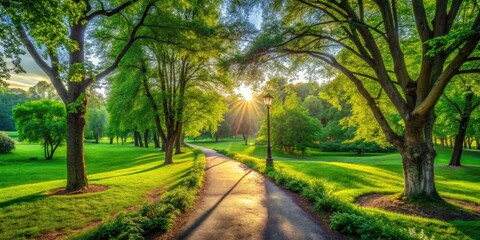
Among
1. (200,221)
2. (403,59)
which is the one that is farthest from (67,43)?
(403,59)

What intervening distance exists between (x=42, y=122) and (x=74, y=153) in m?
25.2

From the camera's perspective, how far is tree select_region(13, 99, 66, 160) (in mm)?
26844

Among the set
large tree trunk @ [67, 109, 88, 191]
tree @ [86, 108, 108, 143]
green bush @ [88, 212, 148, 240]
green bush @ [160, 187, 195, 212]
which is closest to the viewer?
green bush @ [88, 212, 148, 240]

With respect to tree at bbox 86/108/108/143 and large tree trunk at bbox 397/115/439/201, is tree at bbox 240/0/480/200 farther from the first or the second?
tree at bbox 86/108/108/143

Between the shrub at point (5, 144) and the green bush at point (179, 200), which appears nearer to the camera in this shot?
the green bush at point (179, 200)

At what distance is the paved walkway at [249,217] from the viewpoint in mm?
5012

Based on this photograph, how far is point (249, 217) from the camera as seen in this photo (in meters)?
6.05

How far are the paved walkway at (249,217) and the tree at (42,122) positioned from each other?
2768 cm

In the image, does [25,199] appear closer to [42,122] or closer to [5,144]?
[42,122]

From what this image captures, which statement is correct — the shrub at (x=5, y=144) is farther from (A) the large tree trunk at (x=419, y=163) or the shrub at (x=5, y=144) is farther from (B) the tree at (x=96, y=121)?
(A) the large tree trunk at (x=419, y=163)

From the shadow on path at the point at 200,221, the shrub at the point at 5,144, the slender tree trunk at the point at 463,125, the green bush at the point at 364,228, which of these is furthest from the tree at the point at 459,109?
the shrub at the point at 5,144

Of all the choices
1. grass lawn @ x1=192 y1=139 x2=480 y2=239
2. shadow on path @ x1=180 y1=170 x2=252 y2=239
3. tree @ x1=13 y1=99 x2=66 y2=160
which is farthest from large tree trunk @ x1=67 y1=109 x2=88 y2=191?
tree @ x1=13 y1=99 x2=66 y2=160

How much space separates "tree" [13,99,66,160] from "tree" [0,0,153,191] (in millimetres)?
22683

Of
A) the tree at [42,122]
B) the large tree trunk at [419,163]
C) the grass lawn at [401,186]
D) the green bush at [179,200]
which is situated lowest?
the grass lawn at [401,186]
